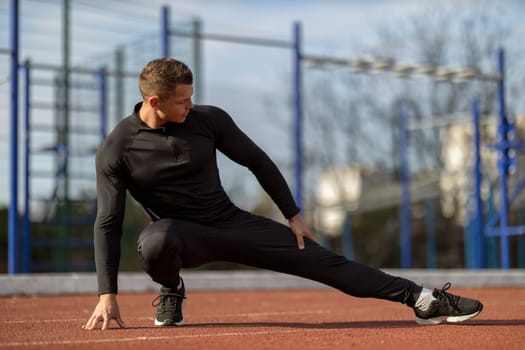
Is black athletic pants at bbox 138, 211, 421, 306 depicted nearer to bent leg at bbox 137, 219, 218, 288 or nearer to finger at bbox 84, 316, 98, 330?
bent leg at bbox 137, 219, 218, 288

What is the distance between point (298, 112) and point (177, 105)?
7.27m

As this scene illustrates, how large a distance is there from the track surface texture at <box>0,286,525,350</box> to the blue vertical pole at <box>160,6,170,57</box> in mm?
3722

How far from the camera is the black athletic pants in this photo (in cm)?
563

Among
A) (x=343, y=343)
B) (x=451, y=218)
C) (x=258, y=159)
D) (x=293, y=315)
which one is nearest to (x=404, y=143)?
(x=451, y=218)

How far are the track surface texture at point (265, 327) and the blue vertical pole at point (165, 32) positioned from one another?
12.2ft

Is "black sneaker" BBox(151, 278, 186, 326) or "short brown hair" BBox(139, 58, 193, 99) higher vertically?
"short brown hair" BBox(139, 58, 193, 99)

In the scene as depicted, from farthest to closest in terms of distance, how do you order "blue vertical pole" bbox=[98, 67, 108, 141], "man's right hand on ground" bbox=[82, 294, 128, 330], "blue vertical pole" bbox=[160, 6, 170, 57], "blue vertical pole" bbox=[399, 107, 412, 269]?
1. "blue vertical pole" bbox=[399, 107, 412, 269]
2. "blue vertical pole" bbox=[98, 67, 108, 141]
3. "blue vertical pole" bbox=[160, 6, 170, 57]
4. "man's right hand on ground" bbox=[82, 294, 128, 330]

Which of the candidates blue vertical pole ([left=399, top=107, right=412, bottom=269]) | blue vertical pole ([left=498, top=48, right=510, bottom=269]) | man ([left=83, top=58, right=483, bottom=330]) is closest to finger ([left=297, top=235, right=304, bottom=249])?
man ([left=83, top=58, right=483, bottom=330])

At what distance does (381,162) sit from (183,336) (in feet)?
72.8

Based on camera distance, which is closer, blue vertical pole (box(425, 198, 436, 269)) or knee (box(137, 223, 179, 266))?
knee (box(137, 223, 179, 266))

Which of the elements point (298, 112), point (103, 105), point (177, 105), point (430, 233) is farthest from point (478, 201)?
point (177, 105)

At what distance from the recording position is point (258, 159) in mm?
5902

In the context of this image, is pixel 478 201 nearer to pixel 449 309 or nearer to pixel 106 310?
pixel 449 309

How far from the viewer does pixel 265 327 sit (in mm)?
5855
